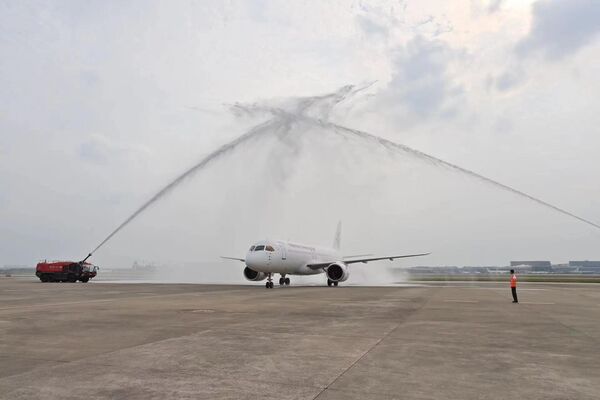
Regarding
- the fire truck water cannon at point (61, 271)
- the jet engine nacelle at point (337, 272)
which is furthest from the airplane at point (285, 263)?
the fire truck water cannon at point (61, 271)

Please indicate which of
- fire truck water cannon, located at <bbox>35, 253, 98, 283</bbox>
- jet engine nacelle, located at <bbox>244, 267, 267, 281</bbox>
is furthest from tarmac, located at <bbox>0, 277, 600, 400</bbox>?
fire truck water cannon, located at <bbox>35, 253, 98, 283</bbox>

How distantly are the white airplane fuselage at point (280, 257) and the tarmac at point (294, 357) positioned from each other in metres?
20.1

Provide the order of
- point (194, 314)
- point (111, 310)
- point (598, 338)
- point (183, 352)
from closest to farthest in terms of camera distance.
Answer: point (183, 352) → point (598, 338) → point (194, 314) → point (111, 310)

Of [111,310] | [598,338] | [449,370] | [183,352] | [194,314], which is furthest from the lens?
[111,310]

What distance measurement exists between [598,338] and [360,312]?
22.9 feet

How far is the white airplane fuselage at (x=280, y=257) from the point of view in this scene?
3350cm

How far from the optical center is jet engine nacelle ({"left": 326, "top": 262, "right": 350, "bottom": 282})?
121ft

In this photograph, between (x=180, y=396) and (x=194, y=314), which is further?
(x=194, y=314)

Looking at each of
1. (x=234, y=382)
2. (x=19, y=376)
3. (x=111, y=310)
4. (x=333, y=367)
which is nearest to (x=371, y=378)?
(x=333, y=367)

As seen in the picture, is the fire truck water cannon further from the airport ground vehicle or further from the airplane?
the airplane

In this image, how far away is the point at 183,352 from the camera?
782 cm

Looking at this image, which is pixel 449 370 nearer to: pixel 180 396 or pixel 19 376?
pixel 180 396

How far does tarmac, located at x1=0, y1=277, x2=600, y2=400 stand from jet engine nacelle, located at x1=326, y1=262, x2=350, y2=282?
2355 cm

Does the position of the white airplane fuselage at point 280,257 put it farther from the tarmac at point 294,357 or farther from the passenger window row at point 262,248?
the tarmac at point 294,357
